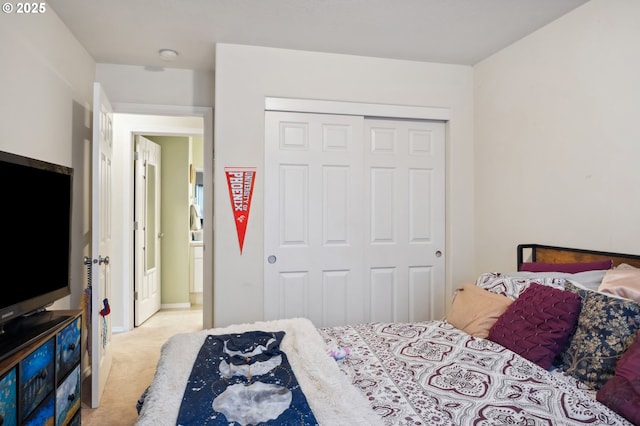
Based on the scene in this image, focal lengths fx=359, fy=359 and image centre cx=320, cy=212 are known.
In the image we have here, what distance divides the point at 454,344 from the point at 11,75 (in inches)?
103

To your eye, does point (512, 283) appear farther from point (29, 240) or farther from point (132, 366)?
point (132, 366)

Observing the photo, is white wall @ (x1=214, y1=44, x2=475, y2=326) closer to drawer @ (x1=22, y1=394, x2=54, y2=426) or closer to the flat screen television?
the flat screen television

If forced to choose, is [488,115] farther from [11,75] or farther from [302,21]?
[11,75]

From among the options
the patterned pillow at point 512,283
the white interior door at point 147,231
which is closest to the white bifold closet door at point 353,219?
the patterned pillow at point 512,283

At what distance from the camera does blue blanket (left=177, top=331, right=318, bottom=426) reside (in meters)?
1.12

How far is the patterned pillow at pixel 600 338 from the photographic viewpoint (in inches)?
54.9

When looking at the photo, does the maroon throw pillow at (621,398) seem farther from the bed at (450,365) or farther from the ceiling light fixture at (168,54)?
the ceiling light fixture at (168,54)

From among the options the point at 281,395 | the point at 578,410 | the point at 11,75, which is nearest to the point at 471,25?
the point at 578,410

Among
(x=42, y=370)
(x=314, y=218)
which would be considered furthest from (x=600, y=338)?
(x=42, y=370)

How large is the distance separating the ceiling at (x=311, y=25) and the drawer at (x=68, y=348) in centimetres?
190

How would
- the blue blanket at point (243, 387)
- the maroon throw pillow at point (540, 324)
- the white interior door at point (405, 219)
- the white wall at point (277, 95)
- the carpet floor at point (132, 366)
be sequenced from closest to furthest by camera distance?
1. the blue blanket at point (243, 387)
2. the maroon throw pillow at point (540, 324)
3. the carpet floor at point (132, 366)
4. the white wall at point (277, 95)
5. the white interior door at point (405, 219)

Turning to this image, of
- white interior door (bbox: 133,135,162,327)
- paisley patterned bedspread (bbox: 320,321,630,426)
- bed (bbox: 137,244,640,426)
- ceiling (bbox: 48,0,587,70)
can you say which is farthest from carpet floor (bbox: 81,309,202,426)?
ceiling (bbox: 48,0,587,70)

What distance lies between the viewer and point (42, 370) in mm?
1520
